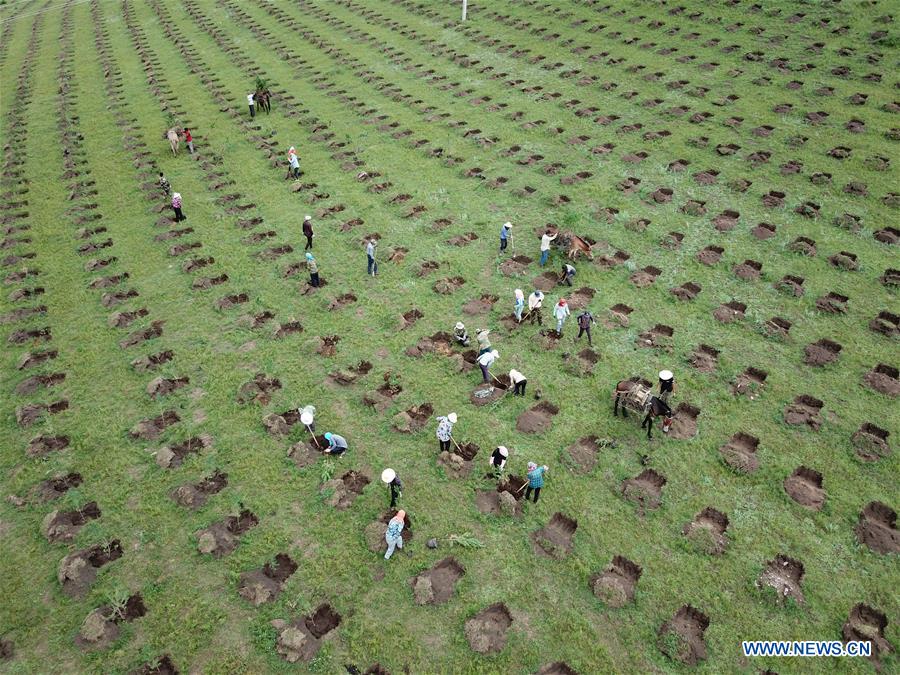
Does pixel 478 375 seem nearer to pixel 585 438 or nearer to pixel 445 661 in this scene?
pixel 585 438

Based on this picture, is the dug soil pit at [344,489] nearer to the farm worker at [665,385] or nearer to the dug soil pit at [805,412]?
the farm worker at [665,385]

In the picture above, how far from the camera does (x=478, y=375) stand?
18000mm

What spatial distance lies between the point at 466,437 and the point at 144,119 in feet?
129

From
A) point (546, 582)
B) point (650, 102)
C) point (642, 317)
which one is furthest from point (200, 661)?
point (650, 102)

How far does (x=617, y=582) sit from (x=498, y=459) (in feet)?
13.3

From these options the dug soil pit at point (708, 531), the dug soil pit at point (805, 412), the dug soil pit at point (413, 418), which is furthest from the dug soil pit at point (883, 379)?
the dug soil pit at point (413, 418)

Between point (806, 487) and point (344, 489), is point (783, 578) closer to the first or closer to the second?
point (806, 487)

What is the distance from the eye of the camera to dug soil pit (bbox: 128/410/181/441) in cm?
1648

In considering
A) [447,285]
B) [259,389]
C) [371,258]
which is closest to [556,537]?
[259,389]

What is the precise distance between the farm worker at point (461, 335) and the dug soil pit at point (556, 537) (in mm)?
7236

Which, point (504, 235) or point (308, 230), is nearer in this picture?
point (504, 235)

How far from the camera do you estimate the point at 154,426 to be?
55.2ft

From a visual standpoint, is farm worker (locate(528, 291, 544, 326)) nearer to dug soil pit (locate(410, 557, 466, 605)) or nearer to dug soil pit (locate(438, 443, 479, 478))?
dug soil pit (locate(438, 443, 479, 478))

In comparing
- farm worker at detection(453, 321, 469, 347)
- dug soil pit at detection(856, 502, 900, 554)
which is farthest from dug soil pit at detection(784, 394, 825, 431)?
farm worker at detection(453, 321, 469, 347)
